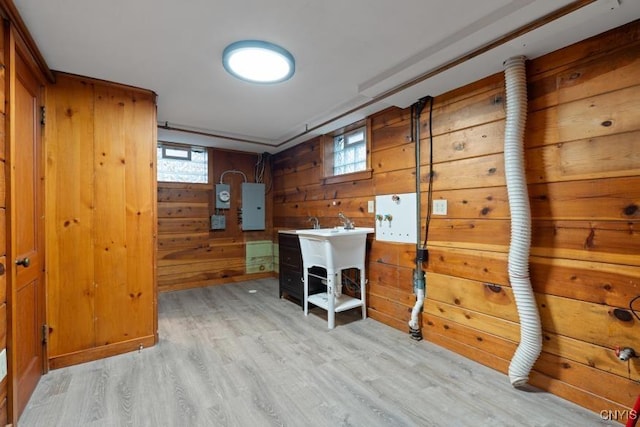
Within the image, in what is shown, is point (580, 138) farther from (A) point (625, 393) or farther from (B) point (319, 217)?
(B) point (319, 217)

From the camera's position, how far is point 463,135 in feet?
7.15

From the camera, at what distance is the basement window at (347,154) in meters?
3.16

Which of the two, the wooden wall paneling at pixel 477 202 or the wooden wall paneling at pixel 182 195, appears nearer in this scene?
the wooden wall paneling at pixel 477 202

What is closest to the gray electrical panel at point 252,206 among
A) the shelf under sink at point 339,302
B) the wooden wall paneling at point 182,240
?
the wooden wall paneling at point 182,240

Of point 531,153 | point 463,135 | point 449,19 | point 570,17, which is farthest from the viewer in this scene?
point 463,135

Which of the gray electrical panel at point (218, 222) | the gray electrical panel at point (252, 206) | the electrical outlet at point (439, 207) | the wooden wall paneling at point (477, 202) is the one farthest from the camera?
the gray electrical panel at point (252, 206)

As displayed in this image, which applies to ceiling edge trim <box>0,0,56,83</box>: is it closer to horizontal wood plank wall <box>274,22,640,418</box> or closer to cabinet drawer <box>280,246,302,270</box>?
cabinet drawer <box>280,246,302,270</box>

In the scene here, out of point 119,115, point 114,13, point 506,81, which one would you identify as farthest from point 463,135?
point 119,115

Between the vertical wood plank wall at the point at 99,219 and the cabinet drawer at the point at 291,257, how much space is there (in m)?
1.42

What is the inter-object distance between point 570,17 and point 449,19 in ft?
1.84

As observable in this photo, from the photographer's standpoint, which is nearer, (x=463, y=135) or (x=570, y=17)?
(x=570, y=17)

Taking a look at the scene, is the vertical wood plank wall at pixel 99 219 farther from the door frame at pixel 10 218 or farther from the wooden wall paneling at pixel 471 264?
the wooden wall paneling at pixel 471 264

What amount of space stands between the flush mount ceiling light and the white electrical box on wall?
1.41 metres

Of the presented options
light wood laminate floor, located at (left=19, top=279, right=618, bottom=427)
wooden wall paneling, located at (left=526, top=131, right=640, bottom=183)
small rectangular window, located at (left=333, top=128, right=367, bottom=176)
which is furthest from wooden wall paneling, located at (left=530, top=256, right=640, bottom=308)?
small rectangular window, located at (left=333, top=128, right=367, bottom=176)
